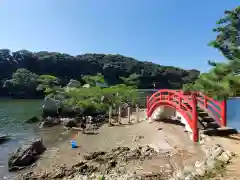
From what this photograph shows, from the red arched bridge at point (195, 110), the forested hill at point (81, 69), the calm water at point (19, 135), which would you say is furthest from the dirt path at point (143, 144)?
the forested hill at point (81, 69)

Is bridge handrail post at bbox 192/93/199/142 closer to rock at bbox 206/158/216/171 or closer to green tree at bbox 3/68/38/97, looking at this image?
rock at bbox 206/158/216/171

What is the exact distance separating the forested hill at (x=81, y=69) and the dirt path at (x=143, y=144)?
59280 millimetres

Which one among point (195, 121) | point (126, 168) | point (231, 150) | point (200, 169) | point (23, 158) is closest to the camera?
point (200, 169)

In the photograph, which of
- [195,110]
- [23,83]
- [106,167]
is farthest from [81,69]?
[106,167]

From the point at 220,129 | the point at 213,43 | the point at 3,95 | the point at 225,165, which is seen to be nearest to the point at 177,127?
the point at 220,129

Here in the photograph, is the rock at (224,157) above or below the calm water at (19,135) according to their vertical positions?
above

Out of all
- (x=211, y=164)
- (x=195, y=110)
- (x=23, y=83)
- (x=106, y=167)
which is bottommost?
(x=106, y=167)

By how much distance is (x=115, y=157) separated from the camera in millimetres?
9305

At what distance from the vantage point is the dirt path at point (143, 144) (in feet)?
27.5

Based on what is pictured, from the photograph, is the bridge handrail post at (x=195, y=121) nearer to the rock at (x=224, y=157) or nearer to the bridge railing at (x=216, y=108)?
the bridge railing at (x=216, y=108)

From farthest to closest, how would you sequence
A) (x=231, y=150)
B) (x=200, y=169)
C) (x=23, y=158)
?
(x=23, y=158)
(x=231, y=150)
(x=200, y=169)

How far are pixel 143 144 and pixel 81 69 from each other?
7163 centimetres

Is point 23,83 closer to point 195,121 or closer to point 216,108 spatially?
point 216,108

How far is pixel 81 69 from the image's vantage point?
263ft
